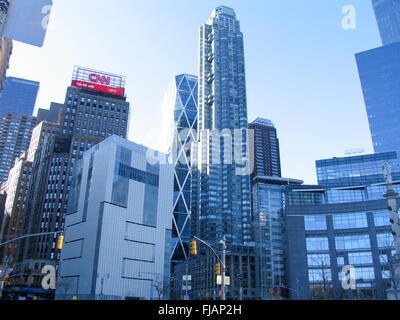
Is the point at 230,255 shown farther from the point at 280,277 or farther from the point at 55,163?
the point at 55,163

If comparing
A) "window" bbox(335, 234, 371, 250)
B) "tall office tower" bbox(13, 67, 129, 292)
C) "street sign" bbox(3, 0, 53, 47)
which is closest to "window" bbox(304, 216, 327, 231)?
"window" bbox(335, 234, 371, 250)

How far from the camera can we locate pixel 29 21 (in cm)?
826

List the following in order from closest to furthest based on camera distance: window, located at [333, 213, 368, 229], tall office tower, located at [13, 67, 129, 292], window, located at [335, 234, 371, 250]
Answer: window, located at [335, 234, 371, 250] → window, located at [333, 213, 368, 229] → tall office tower, located at [13, 67, 129, 292]

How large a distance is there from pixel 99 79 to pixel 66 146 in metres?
41.6

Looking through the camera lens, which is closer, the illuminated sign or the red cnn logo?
the illuminated sign

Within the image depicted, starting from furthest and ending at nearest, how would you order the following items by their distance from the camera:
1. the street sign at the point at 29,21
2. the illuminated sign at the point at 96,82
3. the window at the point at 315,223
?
the illuminated sign at the point at 96,82, the window at the point at 315,223, the street sign at the point at 29,21

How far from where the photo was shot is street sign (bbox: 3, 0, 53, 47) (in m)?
8.20

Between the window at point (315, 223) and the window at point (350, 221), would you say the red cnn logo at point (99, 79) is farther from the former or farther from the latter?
the window at point (350, 221)

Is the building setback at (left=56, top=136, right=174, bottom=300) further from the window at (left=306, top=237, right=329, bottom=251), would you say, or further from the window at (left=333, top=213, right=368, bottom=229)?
the window at (left=333, top=213, right=368, bottom=229)

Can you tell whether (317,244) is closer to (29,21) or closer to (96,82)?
(29,21)

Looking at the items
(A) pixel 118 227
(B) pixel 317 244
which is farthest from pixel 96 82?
(B) pixel 317 244

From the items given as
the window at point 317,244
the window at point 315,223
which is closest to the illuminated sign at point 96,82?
the window at point 315,223

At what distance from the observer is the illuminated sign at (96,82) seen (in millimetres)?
188500

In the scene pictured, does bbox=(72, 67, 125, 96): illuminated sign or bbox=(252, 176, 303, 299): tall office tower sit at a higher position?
bbox=(72, 67, 125, 96): illuminated sign
